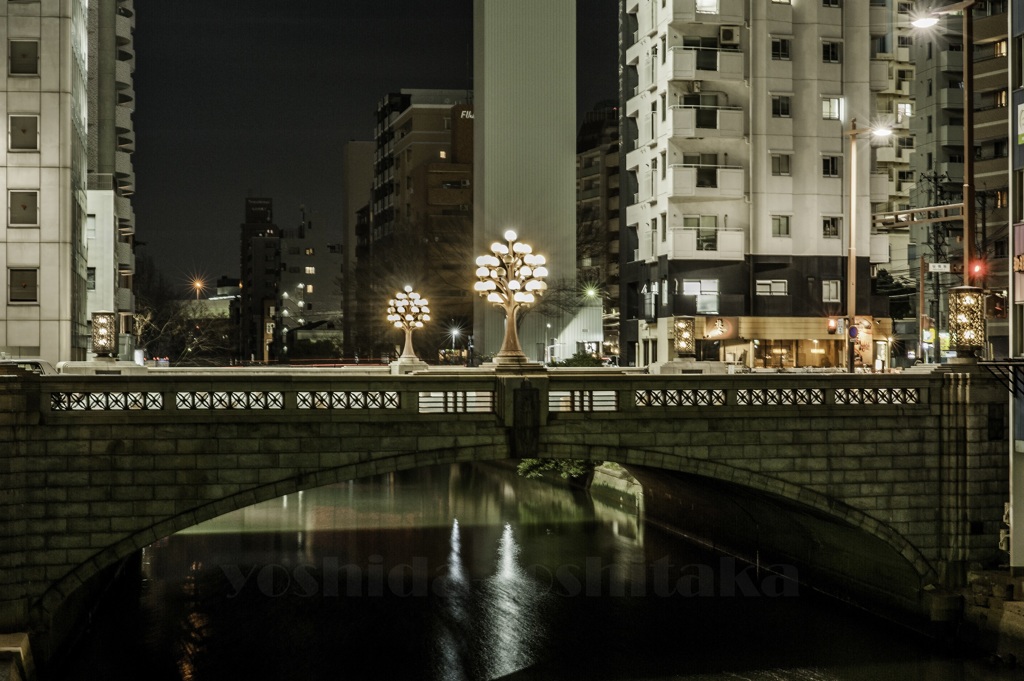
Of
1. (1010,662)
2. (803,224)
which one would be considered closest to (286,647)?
(1010,662)

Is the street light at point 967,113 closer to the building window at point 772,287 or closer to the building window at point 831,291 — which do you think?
the building window at point 772,287

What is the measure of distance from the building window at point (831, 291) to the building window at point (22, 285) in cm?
3351

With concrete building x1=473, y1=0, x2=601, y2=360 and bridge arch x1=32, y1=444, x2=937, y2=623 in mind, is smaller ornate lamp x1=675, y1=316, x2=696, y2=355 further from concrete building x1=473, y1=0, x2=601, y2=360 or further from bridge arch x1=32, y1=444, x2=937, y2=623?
concrete building x1=473, y1=0, x2=601, y2=360

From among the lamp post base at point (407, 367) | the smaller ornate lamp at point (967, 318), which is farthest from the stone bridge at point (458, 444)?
the lamp post base at point (407, 367)

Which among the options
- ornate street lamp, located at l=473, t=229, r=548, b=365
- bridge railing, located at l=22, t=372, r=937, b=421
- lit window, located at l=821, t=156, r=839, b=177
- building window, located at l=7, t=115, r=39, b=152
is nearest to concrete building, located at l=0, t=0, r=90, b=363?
building window, located at l=7, t=115, r=39, b=152

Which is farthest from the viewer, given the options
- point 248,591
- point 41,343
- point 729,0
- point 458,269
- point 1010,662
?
point 458,269

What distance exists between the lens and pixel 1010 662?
22516 millimetres

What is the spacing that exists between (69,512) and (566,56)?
47.9 m

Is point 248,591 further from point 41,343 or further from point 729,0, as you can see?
point 729,0

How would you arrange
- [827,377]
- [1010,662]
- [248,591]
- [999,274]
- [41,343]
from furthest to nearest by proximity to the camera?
[999,274] → [41,343] → [248,591] → [827,377] → [1010,662]

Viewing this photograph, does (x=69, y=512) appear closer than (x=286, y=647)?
Yes

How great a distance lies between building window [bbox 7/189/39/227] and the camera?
3519 cm

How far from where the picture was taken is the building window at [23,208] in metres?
35.2

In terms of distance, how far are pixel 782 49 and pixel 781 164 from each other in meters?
5.12
